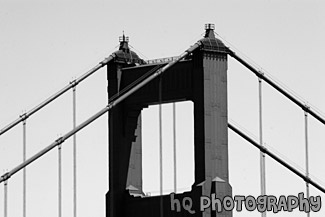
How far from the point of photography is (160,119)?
11219 cm

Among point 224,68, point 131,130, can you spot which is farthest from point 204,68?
point 131,130

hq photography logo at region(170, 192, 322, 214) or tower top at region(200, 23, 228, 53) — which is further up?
tower top at region(200, 23, 228, 53)

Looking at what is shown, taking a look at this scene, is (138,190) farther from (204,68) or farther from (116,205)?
(204,68)

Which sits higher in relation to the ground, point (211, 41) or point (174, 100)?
point (211, 41)

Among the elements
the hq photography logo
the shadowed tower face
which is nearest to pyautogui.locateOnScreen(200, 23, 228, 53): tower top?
the shadowed tower face

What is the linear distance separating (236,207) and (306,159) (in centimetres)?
673

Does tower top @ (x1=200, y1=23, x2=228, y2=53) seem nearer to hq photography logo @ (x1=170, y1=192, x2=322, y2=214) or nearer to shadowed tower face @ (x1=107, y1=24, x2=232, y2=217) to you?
shadowed tower face @ (x1=107, y1=24, x2=232, y2=217)

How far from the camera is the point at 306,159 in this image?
112125mm

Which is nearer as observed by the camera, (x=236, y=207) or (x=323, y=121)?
(x=236, y=207)

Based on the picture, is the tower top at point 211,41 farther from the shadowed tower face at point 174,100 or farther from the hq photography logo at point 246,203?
the hq photography logo at point 246,203

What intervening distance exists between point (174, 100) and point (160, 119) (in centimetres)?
135

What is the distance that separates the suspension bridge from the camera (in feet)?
356

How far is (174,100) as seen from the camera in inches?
4392

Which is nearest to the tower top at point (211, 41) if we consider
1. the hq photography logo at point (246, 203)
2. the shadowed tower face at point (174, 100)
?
the shadowed tower face at point (174, 100)
